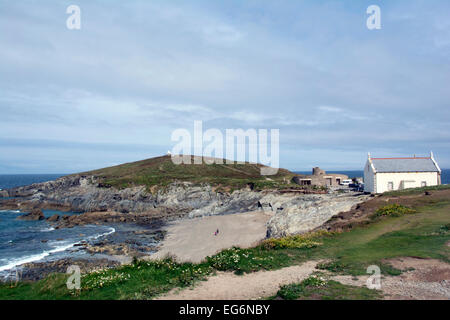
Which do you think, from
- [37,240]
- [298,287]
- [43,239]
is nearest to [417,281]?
[298,287]

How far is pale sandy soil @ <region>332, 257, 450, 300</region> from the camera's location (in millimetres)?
9807

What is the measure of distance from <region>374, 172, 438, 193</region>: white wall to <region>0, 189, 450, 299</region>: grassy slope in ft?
81.9

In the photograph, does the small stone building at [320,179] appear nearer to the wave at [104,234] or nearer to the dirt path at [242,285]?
the wave at [104,234]

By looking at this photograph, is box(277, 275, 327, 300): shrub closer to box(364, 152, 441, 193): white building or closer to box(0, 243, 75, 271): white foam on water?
box(0, 243, 75, 271): white foam on water

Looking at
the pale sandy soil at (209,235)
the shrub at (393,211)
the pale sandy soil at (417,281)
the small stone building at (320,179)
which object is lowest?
the pale sandy soil at (209,235)

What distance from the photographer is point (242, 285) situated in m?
11.7

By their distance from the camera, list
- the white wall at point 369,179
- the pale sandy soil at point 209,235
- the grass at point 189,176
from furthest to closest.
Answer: the grass at point 189,176 → the white wall at point 369,179 → the pale sandy soil at point 209,235

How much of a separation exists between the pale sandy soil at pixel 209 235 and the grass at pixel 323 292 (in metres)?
18.3

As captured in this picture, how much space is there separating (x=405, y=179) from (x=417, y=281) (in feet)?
127

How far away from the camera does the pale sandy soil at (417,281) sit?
9.81 metres

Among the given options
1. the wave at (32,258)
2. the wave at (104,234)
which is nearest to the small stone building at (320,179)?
the wave at (104,234)

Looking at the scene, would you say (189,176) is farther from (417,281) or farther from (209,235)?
(417,281)

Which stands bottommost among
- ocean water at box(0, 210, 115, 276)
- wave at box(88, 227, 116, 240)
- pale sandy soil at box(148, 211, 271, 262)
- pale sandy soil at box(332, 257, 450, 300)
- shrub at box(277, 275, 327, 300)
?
wave at box(88, 227, 116, 240)

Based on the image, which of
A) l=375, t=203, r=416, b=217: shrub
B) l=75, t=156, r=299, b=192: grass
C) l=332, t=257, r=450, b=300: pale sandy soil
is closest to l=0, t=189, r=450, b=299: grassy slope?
l=332, t=257, r=450, b=300: pale sandy soil
